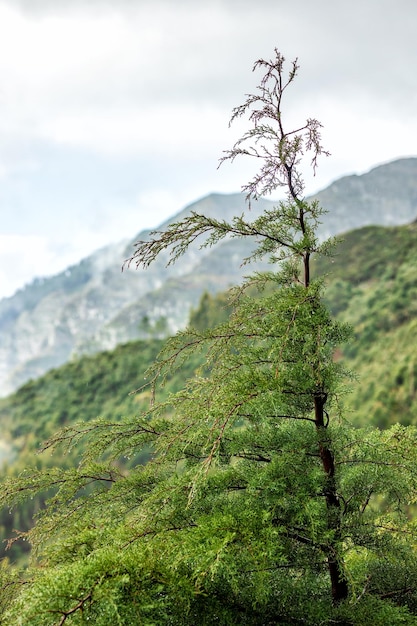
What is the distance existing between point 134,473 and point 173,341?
1961 millimetres

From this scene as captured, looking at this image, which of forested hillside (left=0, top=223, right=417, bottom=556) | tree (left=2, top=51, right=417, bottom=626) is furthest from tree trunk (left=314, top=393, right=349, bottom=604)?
forested hillside (left=0, top=223, right=417, bottom=556)

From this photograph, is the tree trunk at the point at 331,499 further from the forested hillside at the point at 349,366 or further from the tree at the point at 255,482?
the forested hillside at the point at 349,366

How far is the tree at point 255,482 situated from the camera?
3.98 meters

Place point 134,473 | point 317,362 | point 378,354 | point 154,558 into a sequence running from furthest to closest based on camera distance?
point 378,354
point 134,473
point 317,362
point 154,558

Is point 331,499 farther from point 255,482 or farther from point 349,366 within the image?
point 349,366

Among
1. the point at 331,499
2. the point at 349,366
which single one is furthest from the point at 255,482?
the point at 349,366

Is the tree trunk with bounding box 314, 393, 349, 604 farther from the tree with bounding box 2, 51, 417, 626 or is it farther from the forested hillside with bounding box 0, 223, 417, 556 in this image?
the forested hillside with bounding box 0, 223, 417, 556

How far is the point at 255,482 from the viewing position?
15.3 ft

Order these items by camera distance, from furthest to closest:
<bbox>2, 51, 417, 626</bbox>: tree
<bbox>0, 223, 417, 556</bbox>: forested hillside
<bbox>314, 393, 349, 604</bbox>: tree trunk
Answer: <bbox>0, 223, 417, 556</bbox>: forested hillside → <bbox>314, 393, 349, 604</bbox>: tree trunk → <bbox>2, 51, 417, 626</bbox>: tree

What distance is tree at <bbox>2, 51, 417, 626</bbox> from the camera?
3.98 meters

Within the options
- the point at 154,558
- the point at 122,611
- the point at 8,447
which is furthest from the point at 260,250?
the point at 8,447

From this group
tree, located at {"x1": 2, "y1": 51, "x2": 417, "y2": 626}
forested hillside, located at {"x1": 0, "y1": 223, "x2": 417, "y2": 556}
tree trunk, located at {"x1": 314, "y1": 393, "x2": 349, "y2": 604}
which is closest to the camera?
tree, located at {"x1": 2, "y1": 51, "x2": 417, "y2": 626}

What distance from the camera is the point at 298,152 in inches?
180

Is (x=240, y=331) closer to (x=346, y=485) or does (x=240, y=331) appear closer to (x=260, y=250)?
(x=260, y=250)
